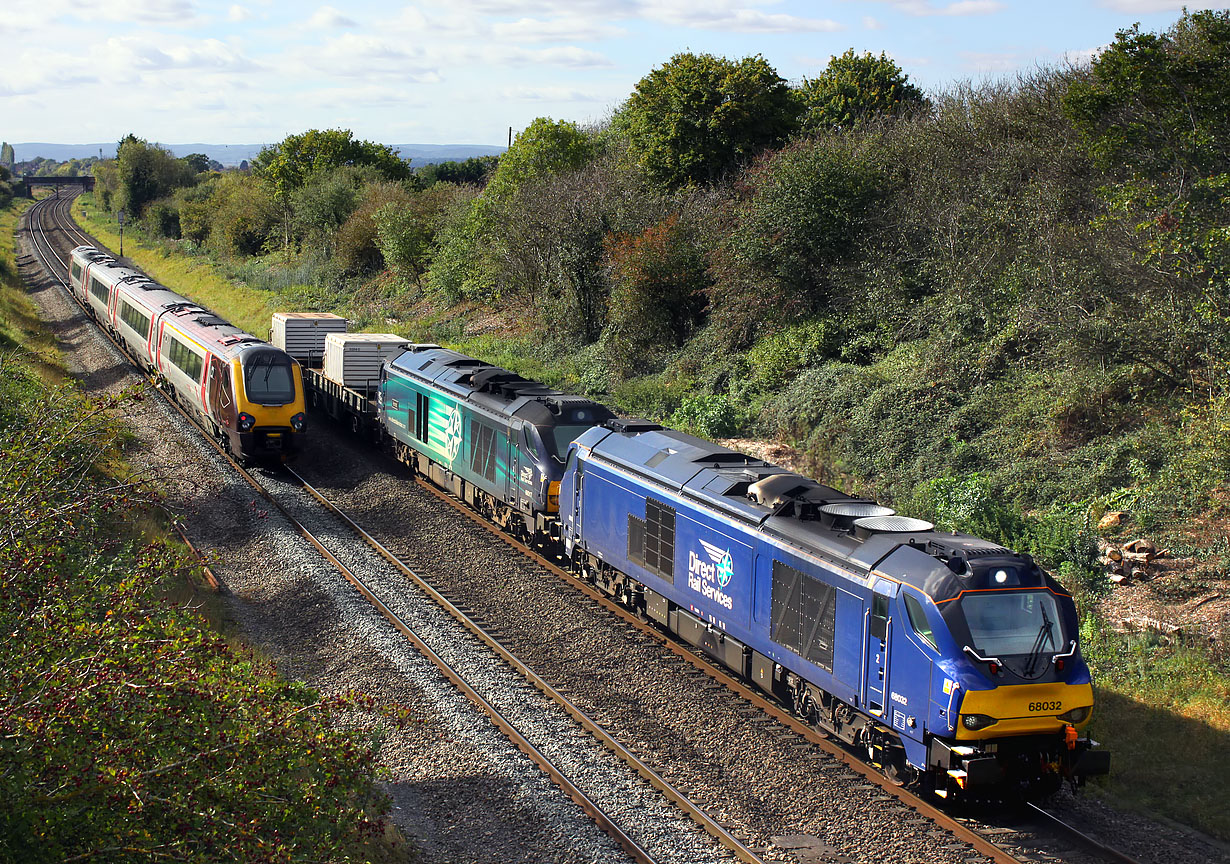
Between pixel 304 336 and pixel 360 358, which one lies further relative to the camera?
pixel 304 336

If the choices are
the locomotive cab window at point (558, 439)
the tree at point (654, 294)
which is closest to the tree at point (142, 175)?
the tree at point (654, 294)

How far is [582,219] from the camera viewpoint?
38.1 m

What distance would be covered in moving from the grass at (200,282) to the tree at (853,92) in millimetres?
28147

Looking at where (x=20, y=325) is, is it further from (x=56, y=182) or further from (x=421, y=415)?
(x=56, y=182)

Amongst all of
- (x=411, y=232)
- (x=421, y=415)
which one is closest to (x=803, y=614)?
(x=421, y=415)

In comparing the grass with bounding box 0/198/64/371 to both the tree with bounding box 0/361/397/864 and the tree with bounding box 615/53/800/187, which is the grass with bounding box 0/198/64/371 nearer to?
the tree with bounding box 615/53/800/187

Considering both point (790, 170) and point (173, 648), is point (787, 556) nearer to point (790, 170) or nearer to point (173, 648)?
point (173, 648)

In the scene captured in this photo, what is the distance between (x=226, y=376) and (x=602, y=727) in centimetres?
1712

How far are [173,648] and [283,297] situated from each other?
166 ft

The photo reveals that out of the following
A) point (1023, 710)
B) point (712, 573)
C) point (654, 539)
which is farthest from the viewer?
point (654, 539)

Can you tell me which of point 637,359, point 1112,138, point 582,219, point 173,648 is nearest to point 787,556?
point 173,648

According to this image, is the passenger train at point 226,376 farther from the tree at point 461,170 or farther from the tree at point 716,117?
the tree at point 461,170

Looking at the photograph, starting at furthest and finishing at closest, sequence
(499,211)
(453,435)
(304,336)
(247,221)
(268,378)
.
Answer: (247,221) < (499,211) < (304,336) < (268,378) < (453,435)

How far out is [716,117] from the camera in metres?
37.2
